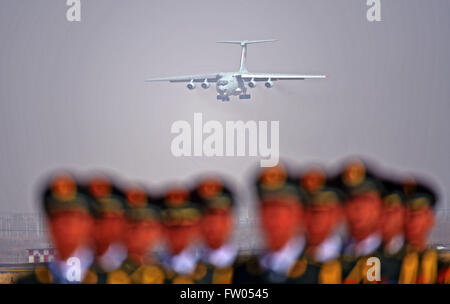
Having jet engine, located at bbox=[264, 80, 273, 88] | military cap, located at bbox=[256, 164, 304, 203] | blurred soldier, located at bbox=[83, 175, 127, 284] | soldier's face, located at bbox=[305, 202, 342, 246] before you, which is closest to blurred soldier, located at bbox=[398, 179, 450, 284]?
soldier's face, located at bbox=[305, 202, 342, 246]

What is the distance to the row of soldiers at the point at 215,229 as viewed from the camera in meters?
12.5

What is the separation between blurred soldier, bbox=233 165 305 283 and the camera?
1236cm

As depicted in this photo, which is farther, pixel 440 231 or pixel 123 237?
pixel 440 231

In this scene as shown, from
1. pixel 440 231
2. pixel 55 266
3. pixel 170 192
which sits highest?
pixel 170 192

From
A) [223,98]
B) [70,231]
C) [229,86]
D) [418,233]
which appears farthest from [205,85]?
[70,231]

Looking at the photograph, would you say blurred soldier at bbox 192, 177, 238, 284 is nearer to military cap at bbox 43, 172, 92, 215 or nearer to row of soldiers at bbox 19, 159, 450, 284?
row of soldiers at bbox 19, 159, 450, 284

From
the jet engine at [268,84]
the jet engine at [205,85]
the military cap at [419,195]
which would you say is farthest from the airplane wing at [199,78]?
the military cap at [419,195]

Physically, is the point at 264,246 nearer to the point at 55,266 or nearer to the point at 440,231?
the point at 55,266

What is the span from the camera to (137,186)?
43.9 ft

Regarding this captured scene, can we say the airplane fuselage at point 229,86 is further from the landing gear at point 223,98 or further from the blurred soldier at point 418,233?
the blurred soldier at point 418,233

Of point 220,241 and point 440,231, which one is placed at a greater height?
point 220,241

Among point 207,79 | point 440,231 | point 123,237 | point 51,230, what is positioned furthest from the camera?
point 207,79
